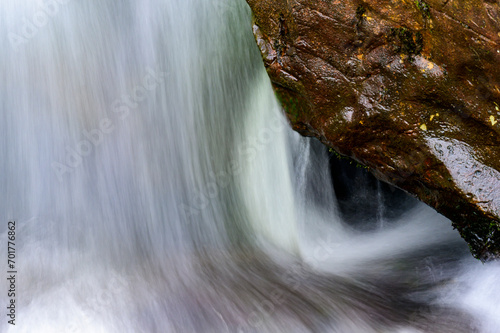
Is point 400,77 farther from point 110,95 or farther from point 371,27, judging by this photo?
point 110,95

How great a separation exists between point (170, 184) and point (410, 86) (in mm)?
2752

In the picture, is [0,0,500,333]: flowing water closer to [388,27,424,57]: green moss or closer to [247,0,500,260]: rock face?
[247,0,500,260]: rock face

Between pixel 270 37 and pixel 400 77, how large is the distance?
1.22m

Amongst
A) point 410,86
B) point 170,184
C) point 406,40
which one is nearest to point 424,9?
point 406,40

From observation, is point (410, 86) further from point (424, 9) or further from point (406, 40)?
point (424, 9)

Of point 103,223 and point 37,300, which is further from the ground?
point 103,223

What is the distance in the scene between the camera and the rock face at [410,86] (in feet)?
11.8

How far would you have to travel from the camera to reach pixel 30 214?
481 cm

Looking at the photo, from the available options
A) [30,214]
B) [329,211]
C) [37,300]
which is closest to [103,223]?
[30,214]

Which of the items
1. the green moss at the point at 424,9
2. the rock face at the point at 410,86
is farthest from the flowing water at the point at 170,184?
the green moss at the point at 424,9

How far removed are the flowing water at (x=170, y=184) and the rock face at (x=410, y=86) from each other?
83cm

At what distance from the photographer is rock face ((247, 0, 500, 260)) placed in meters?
3.60

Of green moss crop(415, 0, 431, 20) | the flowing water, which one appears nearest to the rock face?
green moss crop(415, 0, 431, 20)

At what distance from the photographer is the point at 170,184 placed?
5.09 meters
